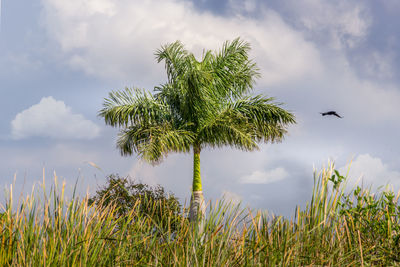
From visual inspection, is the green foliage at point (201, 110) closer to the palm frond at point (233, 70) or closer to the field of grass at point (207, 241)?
the palm frond at point (233, 70)

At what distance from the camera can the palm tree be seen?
19.5 metres

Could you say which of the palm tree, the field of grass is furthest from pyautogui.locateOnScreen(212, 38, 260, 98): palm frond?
the field of grass

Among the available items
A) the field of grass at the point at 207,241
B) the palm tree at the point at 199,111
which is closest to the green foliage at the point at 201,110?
the palm tree at the point at 199,111

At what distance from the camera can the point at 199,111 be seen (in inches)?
774

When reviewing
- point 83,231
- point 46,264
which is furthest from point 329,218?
point 46,264

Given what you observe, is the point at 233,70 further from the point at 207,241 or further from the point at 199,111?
the point at 207,241

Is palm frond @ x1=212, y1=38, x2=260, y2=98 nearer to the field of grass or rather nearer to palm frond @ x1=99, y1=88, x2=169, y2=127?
palm frond @ x1=99, y1=88, x2=169, y2=127

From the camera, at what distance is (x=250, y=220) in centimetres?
517

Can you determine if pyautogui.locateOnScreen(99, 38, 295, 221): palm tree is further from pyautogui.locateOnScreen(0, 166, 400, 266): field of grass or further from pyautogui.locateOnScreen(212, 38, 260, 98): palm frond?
pyautogui.locateOnScreen(0, 166, 400, 266): field of grass

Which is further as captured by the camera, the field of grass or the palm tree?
the palm tree

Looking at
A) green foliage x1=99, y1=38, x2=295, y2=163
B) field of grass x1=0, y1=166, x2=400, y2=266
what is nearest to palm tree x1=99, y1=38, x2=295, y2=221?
green foliage x1=99, y1=38, x2=295, y2=163

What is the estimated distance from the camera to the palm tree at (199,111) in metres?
19.5

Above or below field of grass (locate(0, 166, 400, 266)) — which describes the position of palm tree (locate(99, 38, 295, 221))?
above

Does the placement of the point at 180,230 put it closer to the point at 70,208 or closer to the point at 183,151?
the point at 70,208
